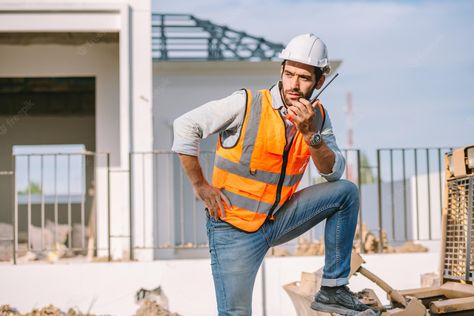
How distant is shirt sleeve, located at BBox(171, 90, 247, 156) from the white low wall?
490 centimetres

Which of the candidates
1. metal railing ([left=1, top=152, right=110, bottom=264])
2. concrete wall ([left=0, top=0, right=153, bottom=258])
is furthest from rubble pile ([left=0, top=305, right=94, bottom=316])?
metal railing ([left=1, top=152, right=110, bottom=264])

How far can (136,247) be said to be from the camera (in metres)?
9.28

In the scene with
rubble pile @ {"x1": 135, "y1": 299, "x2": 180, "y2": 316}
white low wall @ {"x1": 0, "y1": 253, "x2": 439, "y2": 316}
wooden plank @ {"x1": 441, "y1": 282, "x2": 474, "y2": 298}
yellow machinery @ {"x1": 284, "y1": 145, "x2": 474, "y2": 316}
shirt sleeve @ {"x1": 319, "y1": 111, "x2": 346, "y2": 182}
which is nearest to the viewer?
shirt sleeve @ {"x1": 319, "y1": 111, "x2": 346, "y2": 182}

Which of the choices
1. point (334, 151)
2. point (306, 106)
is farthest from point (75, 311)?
point (306, 106)

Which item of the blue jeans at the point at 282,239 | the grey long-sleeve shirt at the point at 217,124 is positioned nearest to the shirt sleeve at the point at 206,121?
the grey long-sleeve shirt at the point at 217,124

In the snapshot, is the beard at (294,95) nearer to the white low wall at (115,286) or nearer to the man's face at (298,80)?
the man's face at (298,80)

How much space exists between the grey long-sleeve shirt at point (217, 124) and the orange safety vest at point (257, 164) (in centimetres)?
4

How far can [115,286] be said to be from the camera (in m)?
8.78

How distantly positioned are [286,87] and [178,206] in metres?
9.40

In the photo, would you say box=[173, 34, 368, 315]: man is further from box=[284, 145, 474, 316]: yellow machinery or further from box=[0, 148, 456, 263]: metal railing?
box=[0, 148, 456, 263]: metal railing

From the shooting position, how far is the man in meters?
3.98

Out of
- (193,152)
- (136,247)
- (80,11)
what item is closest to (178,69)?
(80,11)

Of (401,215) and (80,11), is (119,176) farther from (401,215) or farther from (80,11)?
(401,215)

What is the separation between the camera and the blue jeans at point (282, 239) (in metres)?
4.10
